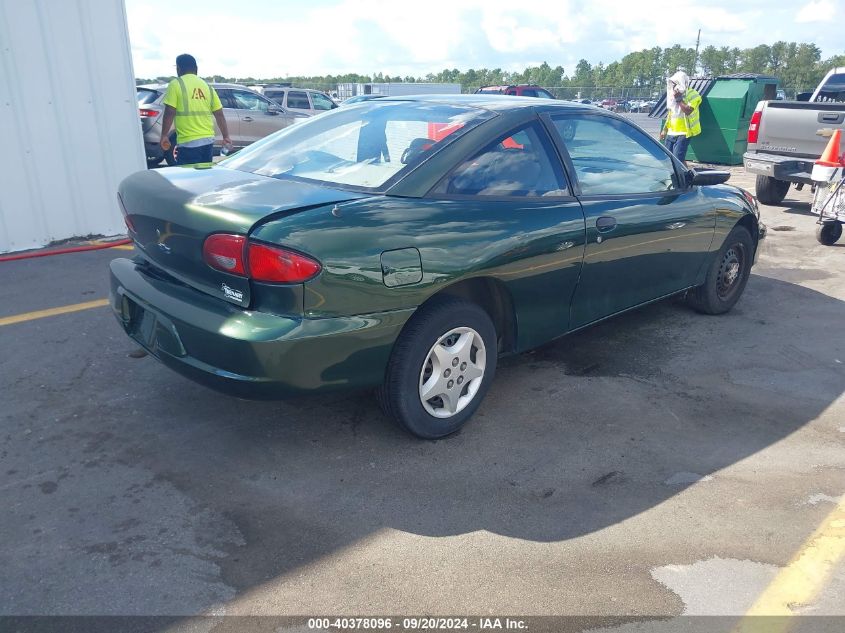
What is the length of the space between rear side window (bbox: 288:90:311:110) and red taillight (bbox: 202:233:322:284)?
15449 millimetres

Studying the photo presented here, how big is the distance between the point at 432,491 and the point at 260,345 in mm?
974

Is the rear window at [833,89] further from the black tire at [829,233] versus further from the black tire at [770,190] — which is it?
the black tire at [829,233]

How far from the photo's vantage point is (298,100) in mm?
17438

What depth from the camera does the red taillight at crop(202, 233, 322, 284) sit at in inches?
105

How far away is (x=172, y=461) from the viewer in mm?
3119

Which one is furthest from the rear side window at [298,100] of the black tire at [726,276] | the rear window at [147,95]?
the black tire at [726,276]

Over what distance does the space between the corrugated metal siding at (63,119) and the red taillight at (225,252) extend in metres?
4.76

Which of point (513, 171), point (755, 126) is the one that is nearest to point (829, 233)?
point (755, 126)

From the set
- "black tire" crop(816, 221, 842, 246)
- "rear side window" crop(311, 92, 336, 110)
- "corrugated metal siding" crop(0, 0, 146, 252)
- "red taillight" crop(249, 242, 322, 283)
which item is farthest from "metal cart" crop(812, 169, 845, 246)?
"rear side window" crop(311, 92, 336, 110)

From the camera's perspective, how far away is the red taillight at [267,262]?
8.77 feet

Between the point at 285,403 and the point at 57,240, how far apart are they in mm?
4494

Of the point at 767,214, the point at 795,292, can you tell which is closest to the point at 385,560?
the point at 795,292

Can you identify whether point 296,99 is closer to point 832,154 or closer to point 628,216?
point 832,154

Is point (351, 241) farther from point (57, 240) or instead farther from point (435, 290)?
point (57, 240)
